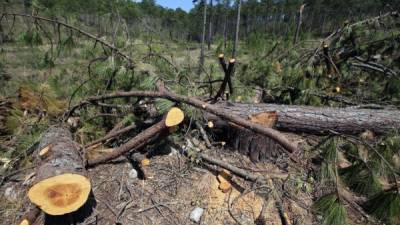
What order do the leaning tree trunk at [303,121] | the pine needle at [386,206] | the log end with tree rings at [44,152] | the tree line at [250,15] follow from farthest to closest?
1. the tree line at [250,15]
2. the leaning tree trunk at [303,121]
3. the log end with tree rings at [44,152]
4. the pine needle at [386,206]

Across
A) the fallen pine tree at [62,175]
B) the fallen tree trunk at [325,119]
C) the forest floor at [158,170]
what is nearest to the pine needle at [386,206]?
the forest floor at [158,170]

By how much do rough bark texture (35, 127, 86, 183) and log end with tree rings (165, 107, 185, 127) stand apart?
2.57 feet

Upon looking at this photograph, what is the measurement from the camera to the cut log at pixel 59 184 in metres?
1.71

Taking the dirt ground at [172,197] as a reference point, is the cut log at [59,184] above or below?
above

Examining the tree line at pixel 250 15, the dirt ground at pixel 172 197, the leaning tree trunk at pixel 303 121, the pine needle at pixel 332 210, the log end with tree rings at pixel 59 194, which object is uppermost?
the tree line at pixel 250 15

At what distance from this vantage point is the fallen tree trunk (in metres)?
3.03

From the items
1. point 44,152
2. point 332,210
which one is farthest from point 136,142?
point 332,210

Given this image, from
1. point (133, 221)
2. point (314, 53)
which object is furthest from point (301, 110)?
point (133, 221)

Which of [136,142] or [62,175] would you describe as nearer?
[62,175]

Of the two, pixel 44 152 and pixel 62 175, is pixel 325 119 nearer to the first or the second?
pixel 62 175

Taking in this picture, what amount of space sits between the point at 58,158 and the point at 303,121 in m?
2.52

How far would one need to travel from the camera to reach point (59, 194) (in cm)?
174

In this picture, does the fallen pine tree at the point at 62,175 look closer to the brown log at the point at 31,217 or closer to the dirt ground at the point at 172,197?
the brown log at the point at 31,217

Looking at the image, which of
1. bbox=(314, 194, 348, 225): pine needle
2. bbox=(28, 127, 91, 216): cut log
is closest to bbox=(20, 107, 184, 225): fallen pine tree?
bbox=(28, 127, 91, 216): cut log
